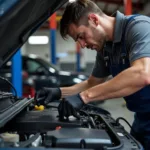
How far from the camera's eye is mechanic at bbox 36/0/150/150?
1.39 metres

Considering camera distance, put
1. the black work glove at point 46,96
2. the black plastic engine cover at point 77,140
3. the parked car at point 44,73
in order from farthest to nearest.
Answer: the parked car at point 44,73, the black work glove at point 46,96, the black plastic engine cover at point 77,140

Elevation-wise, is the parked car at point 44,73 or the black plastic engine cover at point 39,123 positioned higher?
the parked car at point 44,73

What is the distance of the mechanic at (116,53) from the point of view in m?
1.39

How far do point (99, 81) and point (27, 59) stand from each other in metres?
4.15

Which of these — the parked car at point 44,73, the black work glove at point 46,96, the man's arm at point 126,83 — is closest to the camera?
the man's arm at point 126,83

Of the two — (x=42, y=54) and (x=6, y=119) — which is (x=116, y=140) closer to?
(x=6, y=119)

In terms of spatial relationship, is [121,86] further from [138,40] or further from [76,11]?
[76,11]

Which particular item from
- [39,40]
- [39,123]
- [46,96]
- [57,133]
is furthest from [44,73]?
[39,40]

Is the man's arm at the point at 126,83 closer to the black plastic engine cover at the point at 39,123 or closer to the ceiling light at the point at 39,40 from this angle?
the black plastic engine cover at the point at 39,123

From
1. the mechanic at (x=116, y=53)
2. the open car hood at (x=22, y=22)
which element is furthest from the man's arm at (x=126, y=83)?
the open car hood at (x=22, y=22)

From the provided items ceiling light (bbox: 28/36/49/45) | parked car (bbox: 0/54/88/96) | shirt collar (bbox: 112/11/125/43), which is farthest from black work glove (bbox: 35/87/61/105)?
ceiling light (bbox: 28/36/49/45)

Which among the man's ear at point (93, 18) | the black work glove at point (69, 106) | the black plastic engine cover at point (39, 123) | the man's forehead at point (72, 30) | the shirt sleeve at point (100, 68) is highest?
the man's ear at point (93, 18)

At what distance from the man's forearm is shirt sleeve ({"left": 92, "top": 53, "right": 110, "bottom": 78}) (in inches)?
22.2

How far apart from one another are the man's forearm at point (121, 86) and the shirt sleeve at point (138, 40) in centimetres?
9
